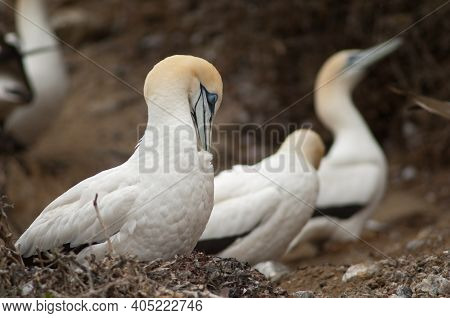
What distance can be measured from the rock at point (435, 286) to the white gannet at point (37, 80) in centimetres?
811

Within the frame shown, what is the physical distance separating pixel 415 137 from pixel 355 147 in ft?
11.7

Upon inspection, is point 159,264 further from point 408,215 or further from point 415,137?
point 415,137

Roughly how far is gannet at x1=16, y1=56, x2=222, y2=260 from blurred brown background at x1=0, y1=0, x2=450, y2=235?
Result: 6.80 meters

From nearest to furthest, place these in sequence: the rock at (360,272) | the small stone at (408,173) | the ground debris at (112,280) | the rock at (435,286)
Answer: the ground debris at (112,280) < the rock at (435,286) < the rock at (360,272) < the small stone at (408,173)

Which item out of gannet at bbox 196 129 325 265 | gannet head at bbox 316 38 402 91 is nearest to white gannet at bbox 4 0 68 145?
gannet head at bbox 316 38 402 91

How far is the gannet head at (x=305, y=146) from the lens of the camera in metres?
8.23

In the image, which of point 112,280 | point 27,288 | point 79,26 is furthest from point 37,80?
point 112,280

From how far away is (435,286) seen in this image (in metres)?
5.67

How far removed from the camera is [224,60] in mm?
14703

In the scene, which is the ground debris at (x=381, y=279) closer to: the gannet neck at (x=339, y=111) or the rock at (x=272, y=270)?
the rock at (x=272, y=270)

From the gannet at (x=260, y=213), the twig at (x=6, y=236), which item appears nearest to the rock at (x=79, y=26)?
the gannet at (x=260, y=213)

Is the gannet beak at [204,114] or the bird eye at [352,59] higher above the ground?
the gannet beak at [204,114]

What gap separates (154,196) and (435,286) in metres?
1.75
